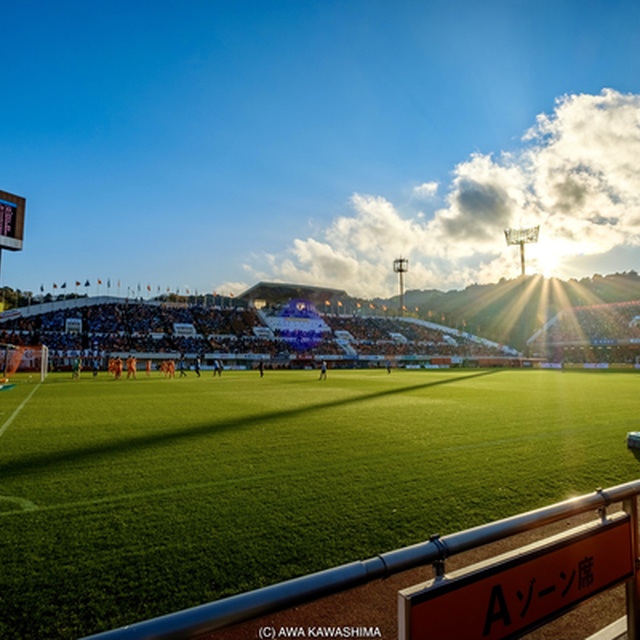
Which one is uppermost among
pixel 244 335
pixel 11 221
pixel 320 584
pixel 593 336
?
pixel 11 221

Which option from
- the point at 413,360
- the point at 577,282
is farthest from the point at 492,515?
the point at 577,282

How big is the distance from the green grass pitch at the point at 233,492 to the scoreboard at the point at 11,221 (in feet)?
46.7

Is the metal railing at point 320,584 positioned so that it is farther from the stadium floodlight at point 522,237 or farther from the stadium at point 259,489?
the stadium floodlight at point 522,237

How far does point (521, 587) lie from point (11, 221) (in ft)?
90.9

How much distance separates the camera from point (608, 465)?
23.8ft

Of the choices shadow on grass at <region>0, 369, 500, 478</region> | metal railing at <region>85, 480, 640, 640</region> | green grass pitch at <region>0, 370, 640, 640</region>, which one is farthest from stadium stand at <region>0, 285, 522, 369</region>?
metal railing at <region>85, 480, 640, 640</region>

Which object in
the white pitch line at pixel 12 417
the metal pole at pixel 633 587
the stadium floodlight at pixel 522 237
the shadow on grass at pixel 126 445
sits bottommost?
the white pitch line at pixel 12 417

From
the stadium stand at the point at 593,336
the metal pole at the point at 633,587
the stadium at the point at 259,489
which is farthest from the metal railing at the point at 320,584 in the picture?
the stadium stand at the point at 593,336

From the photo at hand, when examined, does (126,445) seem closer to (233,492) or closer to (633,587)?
(233,492)

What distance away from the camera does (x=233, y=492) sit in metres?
5.88

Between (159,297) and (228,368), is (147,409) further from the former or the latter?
(159,297)

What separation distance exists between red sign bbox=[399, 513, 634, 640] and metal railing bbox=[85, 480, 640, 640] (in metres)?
0.10

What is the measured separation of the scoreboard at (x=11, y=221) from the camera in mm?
22859

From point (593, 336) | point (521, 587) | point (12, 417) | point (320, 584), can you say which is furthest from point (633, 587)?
point (593, 336)
